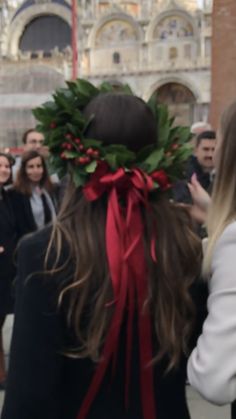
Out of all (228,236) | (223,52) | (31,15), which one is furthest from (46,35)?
(228,236)

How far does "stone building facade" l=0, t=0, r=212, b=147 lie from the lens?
52812 mm

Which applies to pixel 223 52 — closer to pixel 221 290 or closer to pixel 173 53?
pixel 221 290

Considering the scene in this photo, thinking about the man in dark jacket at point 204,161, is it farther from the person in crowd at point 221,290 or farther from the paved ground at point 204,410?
the person in crowd at point 221,290

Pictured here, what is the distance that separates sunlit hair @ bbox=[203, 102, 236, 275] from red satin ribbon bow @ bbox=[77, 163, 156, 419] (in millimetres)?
228

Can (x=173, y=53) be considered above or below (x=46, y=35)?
below

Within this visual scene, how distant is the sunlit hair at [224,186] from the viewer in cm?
186

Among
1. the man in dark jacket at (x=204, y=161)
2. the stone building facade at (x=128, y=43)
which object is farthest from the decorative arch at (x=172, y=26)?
the man in dark jacket at (x=204, y=161)

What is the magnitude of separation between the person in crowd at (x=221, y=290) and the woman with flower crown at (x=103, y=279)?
9 cm

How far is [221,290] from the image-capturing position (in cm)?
175

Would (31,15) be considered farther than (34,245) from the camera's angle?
Yes

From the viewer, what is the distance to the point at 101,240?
69.7 inches

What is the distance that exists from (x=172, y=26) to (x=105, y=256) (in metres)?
59.0

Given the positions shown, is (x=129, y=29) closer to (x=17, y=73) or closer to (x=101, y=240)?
(x=17, y=73)

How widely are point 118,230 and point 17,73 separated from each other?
102ft
